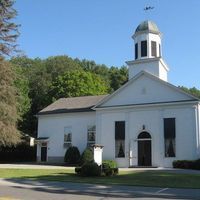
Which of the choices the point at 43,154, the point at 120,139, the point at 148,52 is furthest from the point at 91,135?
the point at 148,52

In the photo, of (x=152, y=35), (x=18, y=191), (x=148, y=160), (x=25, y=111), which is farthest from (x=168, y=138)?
(x=25, y=111)

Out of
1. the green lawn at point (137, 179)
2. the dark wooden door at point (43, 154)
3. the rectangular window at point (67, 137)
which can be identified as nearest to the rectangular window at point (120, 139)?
the rectangular window at point (67, 137)

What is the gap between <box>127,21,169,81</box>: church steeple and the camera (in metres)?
41.6

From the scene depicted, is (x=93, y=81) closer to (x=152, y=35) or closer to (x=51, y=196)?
(x=152, y=35)

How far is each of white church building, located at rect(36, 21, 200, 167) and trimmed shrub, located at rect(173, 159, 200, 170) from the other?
1122 millimetres

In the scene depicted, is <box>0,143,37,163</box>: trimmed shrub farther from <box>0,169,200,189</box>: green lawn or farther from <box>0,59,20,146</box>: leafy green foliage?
<box>0,169,200,189</box>: green lawn

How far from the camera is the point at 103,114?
41.0m

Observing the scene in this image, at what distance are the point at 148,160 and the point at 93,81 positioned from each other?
30.3m

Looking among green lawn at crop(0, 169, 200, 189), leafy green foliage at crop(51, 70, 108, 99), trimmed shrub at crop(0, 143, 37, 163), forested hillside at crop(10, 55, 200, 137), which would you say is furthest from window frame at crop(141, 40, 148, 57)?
leafy green foliage at crop(51, 70, 108, 99)

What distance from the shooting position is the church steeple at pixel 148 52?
4156 centimetres

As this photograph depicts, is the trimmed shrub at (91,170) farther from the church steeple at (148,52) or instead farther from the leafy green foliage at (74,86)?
the leafy green foliage at (74,86)

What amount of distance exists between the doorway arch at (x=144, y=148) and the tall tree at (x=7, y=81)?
11762mm

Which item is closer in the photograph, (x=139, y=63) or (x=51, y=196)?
(x=51, y=196)

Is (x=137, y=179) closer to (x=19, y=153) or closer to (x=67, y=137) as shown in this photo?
(x=67, y=137)
